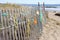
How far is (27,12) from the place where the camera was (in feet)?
24.8

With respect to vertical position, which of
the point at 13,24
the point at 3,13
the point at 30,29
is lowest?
the point at 30,29

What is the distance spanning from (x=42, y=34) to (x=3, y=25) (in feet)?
13.9

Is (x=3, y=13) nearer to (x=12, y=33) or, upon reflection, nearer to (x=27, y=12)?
(x=12, y=33)

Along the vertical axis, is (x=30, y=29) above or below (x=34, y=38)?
above

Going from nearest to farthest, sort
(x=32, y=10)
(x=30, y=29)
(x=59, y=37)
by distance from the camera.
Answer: (x=30, y=29), (x=32, y=10), (x=59, y=37)

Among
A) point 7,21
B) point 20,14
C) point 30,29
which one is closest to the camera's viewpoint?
point 7,21

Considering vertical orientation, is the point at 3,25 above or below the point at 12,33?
above

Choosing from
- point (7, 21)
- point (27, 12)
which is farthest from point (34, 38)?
point (7, 21)

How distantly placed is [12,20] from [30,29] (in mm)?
1862

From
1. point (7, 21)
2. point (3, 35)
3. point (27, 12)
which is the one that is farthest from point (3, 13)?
point (27, 12)

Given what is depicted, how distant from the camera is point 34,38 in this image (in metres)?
7.86

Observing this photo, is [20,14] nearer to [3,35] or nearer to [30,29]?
[30,29]

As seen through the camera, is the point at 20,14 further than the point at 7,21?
Yes

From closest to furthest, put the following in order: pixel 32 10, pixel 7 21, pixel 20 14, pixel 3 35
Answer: pixel 3 35 < pixel 7 21 < pixel 20 14 < pixel 32 10
